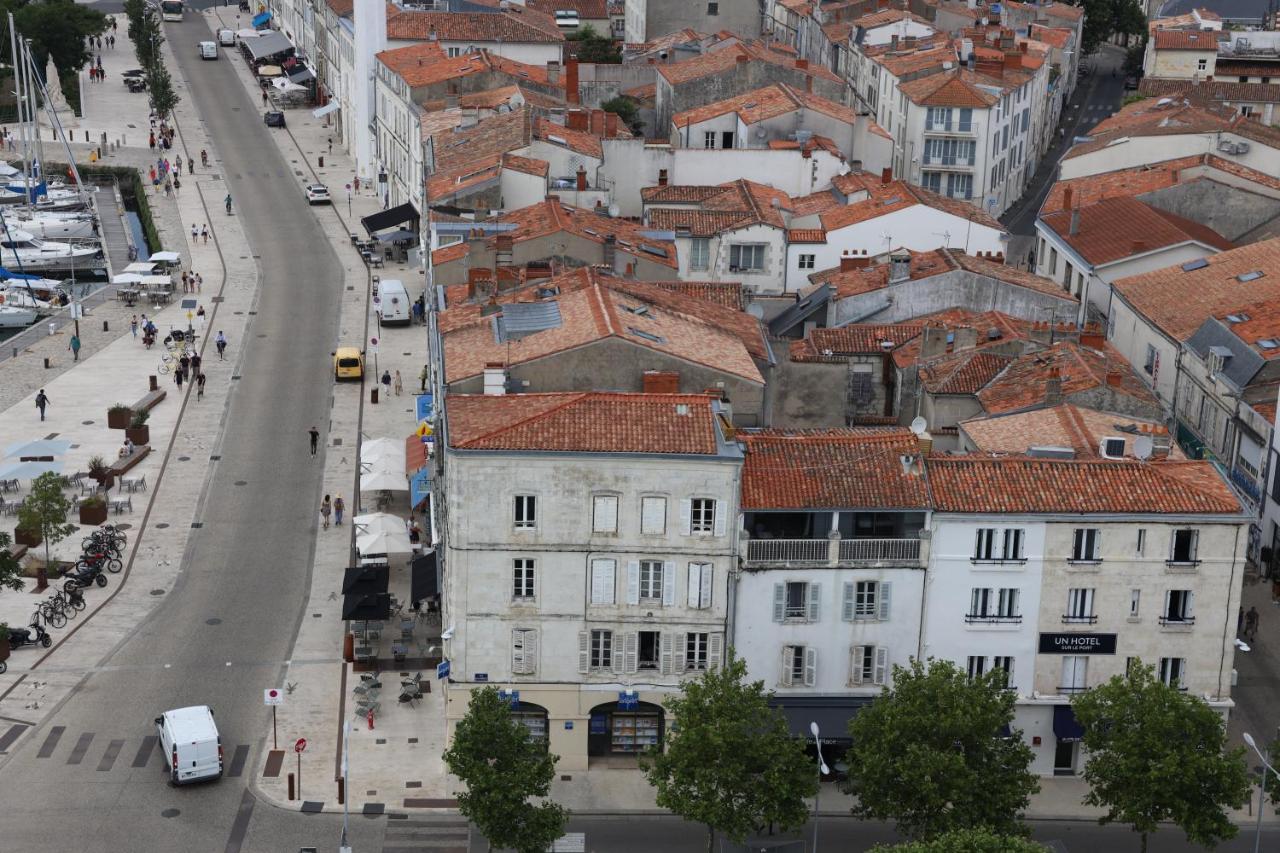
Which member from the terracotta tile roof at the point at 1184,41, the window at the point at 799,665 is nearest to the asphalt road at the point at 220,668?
the window at the point at 799,665

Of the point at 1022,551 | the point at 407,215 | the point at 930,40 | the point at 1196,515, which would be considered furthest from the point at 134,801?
the point at 930,40

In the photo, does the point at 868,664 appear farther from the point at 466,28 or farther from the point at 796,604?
the point at 466,28

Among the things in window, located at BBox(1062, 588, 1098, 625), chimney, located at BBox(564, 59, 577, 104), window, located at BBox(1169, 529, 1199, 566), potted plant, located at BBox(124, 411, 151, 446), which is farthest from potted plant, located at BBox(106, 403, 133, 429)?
window, located at BBox(1169, 529, 1199, 566)

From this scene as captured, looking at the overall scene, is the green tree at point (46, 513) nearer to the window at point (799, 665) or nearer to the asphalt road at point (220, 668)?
the asphalt road at point (220, 668)

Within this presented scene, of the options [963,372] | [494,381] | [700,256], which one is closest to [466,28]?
[700,256]

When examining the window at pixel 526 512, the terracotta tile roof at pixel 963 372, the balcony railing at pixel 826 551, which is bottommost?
the terracotta tile roof at pixel 963 372
